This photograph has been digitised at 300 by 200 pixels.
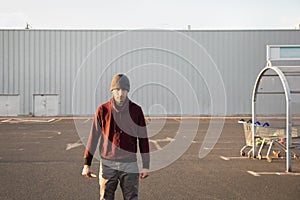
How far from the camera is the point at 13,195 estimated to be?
6.00 metres

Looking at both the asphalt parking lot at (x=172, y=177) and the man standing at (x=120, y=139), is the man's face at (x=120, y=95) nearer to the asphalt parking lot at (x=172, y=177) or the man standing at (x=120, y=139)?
the man standing at (x=120, y=139)

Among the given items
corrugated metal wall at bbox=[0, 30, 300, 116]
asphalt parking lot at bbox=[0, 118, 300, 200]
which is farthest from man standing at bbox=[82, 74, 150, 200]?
corrugated metal wall at bbox=[0, 30, 300, 116]

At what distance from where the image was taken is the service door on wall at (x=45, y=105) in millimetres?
29203

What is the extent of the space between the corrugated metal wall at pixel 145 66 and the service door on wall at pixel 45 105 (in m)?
0.28

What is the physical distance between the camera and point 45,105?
29.2 metres

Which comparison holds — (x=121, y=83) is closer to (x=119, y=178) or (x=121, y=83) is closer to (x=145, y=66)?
(x=119, y=178)

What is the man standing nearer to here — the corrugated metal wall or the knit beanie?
the knit beanie

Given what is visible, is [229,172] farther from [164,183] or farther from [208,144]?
[208,144]

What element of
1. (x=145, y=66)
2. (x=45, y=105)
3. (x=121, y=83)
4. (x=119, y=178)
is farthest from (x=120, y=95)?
(x=45, y=105)

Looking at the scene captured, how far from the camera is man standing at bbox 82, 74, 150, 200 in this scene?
3893mm

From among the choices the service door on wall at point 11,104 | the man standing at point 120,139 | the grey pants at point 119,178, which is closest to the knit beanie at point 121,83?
the man standing at point 120,139

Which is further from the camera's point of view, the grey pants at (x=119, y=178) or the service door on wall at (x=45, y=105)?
the service door on wall at (x=45, y=105)

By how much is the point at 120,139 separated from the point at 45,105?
86.9ft

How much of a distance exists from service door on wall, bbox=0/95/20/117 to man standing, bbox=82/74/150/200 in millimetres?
26949
